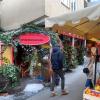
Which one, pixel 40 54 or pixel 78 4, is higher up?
pixel 78 4

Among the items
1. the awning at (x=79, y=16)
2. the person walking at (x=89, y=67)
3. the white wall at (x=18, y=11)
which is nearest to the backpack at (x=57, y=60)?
the person walking at (x=89, y=67)

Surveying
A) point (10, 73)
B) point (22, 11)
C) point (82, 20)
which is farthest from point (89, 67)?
point (22, 11)

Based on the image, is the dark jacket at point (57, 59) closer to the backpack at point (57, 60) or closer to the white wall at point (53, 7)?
the backpack at point (57, 60)

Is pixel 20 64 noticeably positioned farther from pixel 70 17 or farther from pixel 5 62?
pixel 70 17

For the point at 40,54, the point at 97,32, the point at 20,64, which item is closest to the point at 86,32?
the point at 97,32

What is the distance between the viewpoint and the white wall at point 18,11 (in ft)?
51.9

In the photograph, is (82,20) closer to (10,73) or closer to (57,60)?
(57,60)

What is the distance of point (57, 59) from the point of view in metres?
9.67

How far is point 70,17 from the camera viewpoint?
704 centimetres

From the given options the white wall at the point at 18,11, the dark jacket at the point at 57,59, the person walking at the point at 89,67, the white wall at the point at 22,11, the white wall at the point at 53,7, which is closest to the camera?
the person walking at the point at 89,67

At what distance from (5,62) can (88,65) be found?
3.75 metres

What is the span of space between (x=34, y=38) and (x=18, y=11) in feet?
13.0

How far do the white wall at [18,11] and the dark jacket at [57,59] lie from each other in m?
6.22

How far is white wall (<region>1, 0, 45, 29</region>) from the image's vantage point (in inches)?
622
